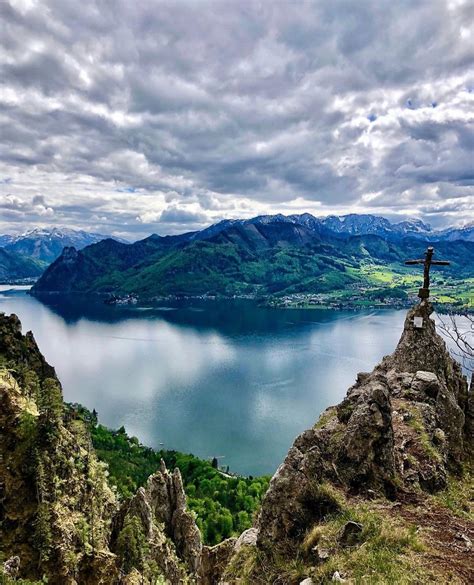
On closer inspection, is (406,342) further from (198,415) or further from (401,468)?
(198,415)

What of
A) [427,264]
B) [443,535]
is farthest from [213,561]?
[427,264]

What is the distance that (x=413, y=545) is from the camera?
9.03 m

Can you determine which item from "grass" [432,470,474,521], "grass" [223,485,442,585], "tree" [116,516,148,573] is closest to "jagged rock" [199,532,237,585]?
"grass" [223,485,442,585]

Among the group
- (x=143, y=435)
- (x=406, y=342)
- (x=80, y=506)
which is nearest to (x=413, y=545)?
(x=406, y=342)

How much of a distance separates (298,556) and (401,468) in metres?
4.12

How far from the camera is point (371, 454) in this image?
1192 centimetres

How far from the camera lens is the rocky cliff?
9.27m

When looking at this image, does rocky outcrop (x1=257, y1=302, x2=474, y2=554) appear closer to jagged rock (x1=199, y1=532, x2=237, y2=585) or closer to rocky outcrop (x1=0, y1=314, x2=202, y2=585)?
jagged rock (x1=199, y1=532, x2=237, y2=585)

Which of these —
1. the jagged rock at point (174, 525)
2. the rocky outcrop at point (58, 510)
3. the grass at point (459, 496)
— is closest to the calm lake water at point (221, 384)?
the jagged rock at point (174, 525)

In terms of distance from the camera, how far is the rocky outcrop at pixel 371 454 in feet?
37.1

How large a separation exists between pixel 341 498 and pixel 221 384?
121490mm

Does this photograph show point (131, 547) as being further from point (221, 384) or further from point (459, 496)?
point (221, 384)

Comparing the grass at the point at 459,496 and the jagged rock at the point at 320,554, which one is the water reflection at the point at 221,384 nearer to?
the grass at the point at 459,496

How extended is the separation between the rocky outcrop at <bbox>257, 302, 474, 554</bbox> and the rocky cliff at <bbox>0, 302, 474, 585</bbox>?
36 millimetres
